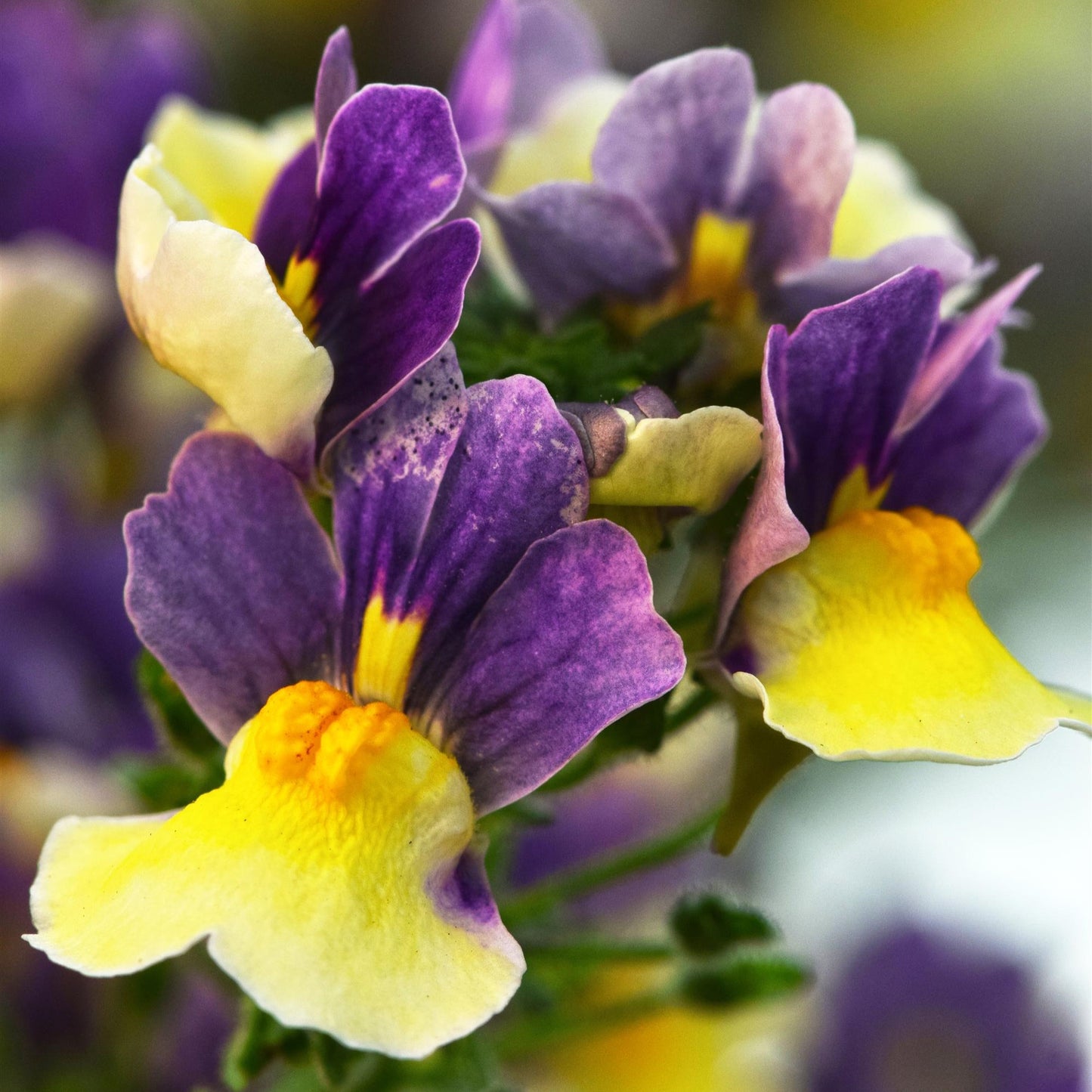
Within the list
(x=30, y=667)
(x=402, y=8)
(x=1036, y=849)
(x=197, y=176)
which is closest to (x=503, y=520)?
(x=197, y=176)

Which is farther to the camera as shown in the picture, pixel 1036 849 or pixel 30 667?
pixel 1036 849

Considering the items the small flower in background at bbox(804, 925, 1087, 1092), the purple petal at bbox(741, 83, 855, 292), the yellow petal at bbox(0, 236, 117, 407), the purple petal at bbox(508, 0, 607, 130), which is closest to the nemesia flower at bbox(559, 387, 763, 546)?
the purple petal at bbox(741, 83, 855, 292)

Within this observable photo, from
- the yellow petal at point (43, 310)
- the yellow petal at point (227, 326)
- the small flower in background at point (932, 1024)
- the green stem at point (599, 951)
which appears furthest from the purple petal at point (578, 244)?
the small flower in background at point (932, 1024)

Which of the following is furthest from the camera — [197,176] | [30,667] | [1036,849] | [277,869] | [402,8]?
[402,8]

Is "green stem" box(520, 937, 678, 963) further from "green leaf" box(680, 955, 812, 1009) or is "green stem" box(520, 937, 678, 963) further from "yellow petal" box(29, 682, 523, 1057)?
"yellow petal" box(29, 682, 523, 1057)

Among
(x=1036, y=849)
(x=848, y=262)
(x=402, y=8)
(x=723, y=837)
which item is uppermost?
(x=848, y=262)

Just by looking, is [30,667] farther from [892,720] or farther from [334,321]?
[892,720]
